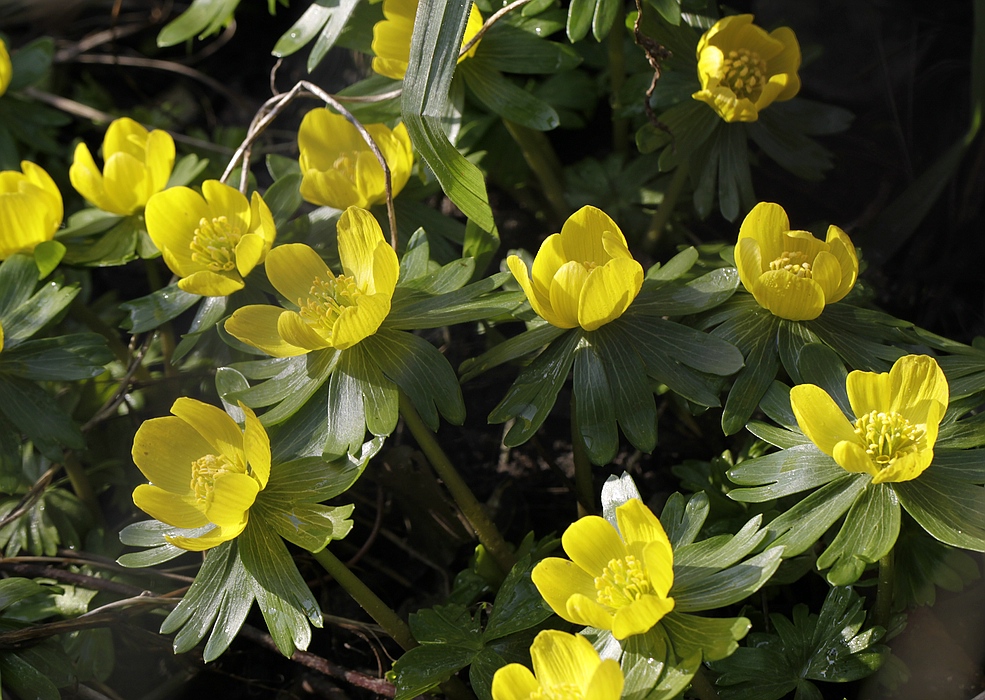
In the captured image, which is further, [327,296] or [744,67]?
[744,67]

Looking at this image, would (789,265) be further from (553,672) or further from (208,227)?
(208,227)

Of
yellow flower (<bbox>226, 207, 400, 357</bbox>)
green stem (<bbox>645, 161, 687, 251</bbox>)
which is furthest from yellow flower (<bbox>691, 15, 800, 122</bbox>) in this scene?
yellow flower (<bbox>226, 207, 400, 357</bbox>)

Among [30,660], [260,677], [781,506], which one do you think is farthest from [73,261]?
[781,506]

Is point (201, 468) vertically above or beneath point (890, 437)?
beneath

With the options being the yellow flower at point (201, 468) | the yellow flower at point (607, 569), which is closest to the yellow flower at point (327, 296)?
the yellow flower at point (201, 468)

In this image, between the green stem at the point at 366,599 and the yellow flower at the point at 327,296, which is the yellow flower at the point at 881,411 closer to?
the yellow flower at the point at 327,296

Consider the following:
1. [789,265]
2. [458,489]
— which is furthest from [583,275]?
[458,489]
